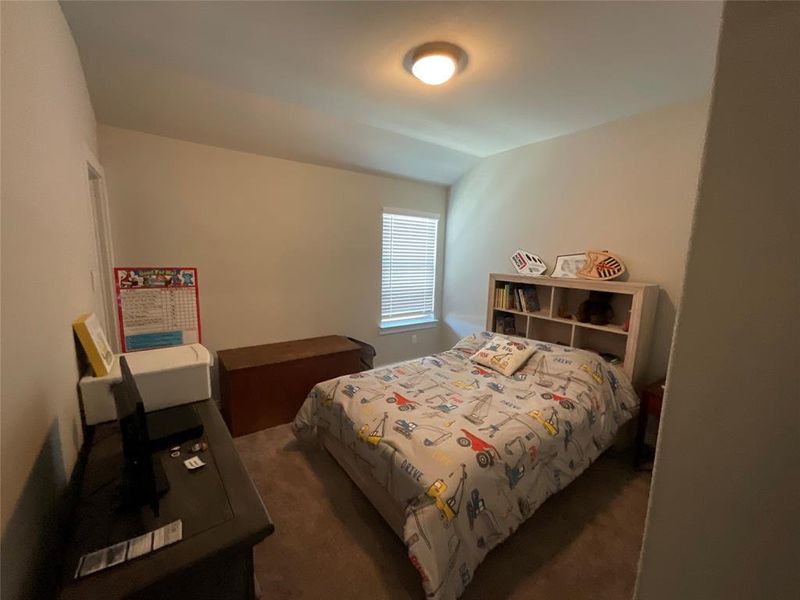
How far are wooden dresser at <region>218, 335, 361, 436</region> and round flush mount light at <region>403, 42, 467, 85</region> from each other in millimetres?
2254

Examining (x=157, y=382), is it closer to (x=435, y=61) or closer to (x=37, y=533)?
(x=37, y=533)

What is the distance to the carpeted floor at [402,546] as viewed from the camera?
1.47 meters

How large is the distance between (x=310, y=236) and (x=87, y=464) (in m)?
2.47

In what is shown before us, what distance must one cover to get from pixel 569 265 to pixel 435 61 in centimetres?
200

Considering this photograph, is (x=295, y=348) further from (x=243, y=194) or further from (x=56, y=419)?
(x=56, y=419)

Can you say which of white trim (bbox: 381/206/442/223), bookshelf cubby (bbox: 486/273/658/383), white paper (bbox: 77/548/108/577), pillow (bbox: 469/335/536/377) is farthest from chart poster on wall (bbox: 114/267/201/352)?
bookshelf cubby (bbox: 486/273/658/383)

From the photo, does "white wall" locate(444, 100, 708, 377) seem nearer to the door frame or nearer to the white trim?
the white trim

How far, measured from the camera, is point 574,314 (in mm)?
2875

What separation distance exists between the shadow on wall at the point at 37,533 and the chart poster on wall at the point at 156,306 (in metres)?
1.44

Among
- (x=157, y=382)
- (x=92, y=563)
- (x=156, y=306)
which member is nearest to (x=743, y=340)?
(x=92, y=563)

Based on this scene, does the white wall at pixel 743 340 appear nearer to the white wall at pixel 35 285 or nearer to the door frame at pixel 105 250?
the white wall at pixel 35 285

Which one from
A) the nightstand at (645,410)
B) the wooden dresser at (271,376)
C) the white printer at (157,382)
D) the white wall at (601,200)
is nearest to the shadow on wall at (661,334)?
the white wall at (601,200)

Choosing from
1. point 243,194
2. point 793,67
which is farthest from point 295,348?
point 793,67

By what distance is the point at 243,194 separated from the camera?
9.53 feet
